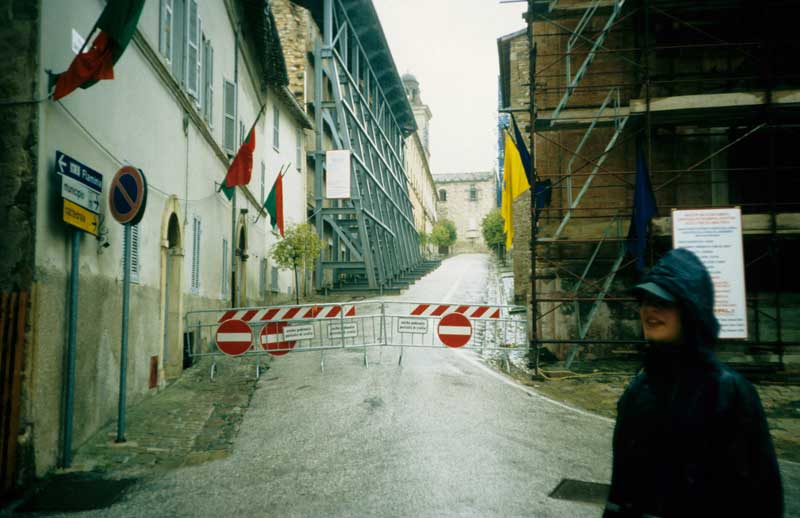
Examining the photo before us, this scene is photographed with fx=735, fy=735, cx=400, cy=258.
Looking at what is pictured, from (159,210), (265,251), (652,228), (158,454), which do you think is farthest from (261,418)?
(265,251)

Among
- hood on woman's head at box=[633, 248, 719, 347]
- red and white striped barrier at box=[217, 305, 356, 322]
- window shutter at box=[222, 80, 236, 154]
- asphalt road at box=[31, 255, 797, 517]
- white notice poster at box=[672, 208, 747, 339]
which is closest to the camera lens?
hood on woman's head at box=[633, 248, 719, 347]

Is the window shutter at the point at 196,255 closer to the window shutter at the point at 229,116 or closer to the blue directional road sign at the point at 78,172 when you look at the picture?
the window shutter at the point at 229,116

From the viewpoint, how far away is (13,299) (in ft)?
20.1

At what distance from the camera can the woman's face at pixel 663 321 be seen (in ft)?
7.92

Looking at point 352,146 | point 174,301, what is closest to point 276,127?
point 352,146

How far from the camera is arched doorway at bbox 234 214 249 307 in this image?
18.5m

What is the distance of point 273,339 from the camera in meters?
13.0

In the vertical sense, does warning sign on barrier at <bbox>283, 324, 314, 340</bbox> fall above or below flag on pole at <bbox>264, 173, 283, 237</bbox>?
below

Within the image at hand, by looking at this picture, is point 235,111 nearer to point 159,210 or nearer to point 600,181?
point 159,210

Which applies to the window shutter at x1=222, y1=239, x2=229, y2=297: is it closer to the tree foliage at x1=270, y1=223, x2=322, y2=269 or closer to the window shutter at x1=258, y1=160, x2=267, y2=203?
the window shutter at x1=258, y1=160, x2=267, y2=203

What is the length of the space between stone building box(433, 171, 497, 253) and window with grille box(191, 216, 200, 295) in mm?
87641

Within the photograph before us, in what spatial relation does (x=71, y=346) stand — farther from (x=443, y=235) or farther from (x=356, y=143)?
(x=443, y=235)

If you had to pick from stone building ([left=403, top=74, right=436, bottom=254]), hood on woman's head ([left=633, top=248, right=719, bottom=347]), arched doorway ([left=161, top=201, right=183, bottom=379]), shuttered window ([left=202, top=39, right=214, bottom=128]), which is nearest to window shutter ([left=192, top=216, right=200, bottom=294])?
arched doorway ([left=161, top=201, right=183, bottom=379])

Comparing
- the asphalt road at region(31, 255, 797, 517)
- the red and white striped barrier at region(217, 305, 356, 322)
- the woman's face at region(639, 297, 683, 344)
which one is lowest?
the asphalt road at region(31, 255, 797, 517)
